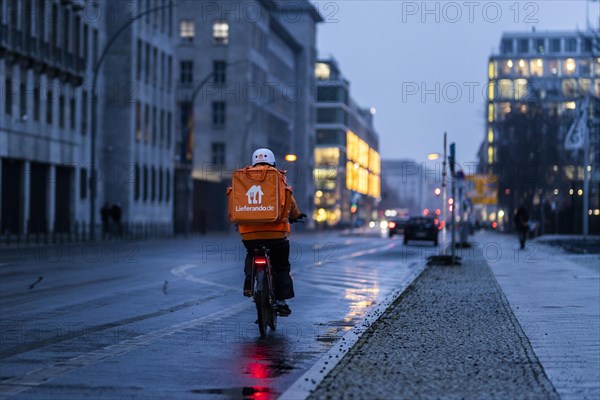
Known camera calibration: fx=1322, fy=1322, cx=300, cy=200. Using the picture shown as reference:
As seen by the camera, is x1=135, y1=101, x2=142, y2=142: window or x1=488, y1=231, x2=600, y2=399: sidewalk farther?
x1=135, y1=101, x2=142, y2=142: window

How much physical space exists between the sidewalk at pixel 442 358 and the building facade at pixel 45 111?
115 feet

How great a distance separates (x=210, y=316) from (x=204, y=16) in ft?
298

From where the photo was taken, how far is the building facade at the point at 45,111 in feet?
182

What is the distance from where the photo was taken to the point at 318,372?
10.3 m

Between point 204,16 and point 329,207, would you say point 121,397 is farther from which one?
point 329,207

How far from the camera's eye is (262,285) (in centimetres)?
1373

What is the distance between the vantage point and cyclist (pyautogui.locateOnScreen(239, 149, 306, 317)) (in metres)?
13.9

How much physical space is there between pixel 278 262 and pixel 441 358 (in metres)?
3.10

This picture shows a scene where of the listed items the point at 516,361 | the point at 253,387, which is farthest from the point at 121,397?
the point at 516,361

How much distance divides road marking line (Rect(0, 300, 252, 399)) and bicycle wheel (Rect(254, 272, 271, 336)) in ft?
3.13

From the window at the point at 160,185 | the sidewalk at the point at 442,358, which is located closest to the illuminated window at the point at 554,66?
the window at the point at 160,185

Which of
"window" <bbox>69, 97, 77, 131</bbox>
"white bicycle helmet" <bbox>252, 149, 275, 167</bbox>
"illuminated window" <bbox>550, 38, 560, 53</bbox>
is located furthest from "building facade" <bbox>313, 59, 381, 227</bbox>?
"white bicycle helmet" <bbox>252, 149, 275, 167</bbox>

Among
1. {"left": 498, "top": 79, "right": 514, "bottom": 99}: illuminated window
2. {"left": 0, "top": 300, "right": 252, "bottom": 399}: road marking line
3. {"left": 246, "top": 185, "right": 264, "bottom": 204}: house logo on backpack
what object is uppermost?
{"left": 498, "top": 79, "right": 514, "bottom": 99}: illuminated window

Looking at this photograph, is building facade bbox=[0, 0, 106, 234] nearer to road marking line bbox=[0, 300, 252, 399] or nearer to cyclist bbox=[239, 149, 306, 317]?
road marking line bbox=[0, 300, 252, 399]
